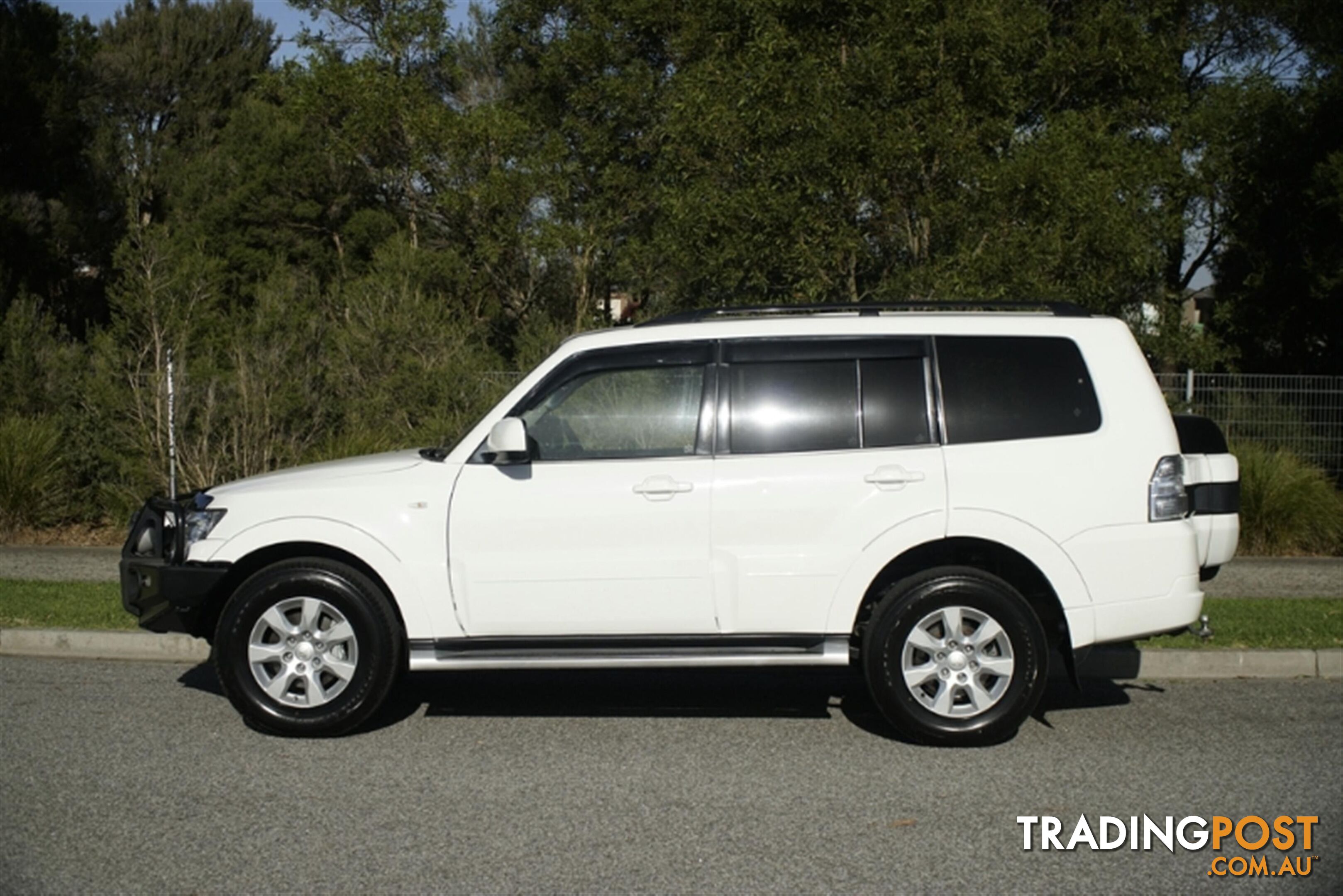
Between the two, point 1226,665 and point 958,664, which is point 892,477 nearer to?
point 958,664

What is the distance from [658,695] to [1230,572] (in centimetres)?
649

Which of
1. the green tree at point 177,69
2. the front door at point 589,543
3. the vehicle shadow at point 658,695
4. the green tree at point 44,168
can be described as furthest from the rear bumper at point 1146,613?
the green tree at point 177,69

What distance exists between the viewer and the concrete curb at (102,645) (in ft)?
28.8

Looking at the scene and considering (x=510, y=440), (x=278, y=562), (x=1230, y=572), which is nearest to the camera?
(x=510, y=440)

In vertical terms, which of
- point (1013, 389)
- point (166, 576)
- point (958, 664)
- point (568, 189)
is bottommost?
point (958, 664)

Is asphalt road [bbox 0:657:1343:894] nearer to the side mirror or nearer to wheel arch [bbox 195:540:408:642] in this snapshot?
wheel arch [bbox 195:540:408:642]

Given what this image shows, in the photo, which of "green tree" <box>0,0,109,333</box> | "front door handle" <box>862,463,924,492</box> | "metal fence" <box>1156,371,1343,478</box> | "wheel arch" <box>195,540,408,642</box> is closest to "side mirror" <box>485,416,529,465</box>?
"wheel arch" <box>195,540,408,642</box>

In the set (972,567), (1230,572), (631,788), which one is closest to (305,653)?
(631,788)

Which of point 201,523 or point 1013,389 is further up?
point 1013,389

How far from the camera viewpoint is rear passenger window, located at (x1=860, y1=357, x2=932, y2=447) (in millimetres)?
6902

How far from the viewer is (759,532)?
6.76m

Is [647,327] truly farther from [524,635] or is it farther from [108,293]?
[108,293]

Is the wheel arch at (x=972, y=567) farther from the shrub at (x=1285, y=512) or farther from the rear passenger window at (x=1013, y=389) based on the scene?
the shrub at (x=1285, y=512)

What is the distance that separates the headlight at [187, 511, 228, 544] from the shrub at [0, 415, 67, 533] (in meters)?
7.54
